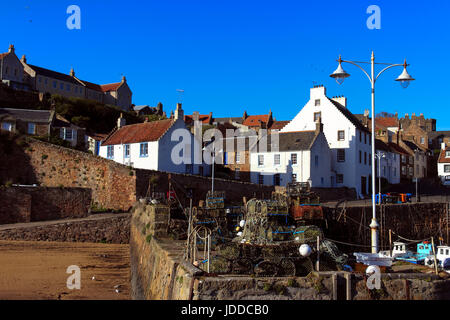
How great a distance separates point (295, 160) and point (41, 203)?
2139 centimetres

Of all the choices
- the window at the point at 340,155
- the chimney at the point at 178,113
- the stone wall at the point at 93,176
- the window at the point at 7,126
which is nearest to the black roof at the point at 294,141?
the window at the point at 340,155

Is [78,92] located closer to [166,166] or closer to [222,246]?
[166,166]

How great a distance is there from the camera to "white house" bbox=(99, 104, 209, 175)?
36844 mm

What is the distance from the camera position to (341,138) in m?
45.3

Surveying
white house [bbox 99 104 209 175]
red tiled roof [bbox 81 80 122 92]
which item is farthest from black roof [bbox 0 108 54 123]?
red tiled roof [bbox 81 80 122 92]

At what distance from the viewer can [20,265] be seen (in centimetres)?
2067

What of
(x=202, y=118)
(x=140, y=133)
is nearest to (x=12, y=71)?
(x=140, y=133)

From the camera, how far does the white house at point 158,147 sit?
121ft

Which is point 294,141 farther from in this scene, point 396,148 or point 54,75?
point 54,75

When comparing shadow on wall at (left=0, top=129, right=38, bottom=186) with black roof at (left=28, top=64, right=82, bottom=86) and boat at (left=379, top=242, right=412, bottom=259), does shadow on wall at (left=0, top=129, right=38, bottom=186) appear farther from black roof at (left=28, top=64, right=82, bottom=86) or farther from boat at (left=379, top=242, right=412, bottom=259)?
black roof at (left=28, top=64, right=82, bottom=86)

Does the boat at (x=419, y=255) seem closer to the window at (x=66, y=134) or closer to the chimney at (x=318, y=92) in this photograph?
the chimney at (x=318, y=92)

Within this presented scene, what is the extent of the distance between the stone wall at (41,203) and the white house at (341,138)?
22.9 m
